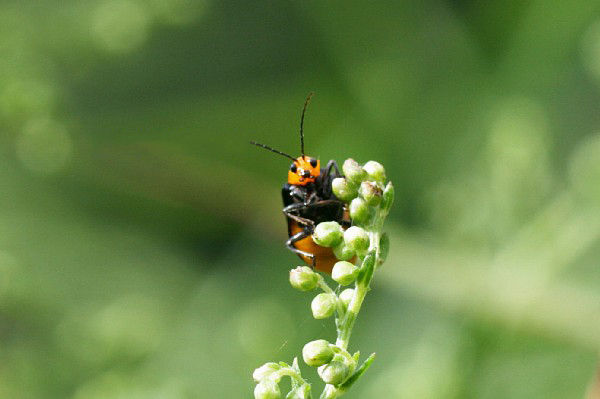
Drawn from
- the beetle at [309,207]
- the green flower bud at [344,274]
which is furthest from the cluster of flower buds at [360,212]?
the beetle at [309,207]

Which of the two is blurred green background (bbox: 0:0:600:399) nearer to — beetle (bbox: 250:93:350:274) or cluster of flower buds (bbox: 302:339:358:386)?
beetle (bbox: 250:93:350:274)

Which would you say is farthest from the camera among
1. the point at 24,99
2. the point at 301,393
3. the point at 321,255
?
the point at 24,99

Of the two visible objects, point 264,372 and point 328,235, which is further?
point 328,235

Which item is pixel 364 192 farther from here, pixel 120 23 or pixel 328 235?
pixel 120 23

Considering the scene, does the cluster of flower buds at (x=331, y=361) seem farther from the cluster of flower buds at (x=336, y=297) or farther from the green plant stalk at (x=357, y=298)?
the cluster of flower buds at (x=336, y=297)

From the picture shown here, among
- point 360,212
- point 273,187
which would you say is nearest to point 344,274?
point 360,212

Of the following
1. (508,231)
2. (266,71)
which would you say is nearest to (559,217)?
(508,231)
